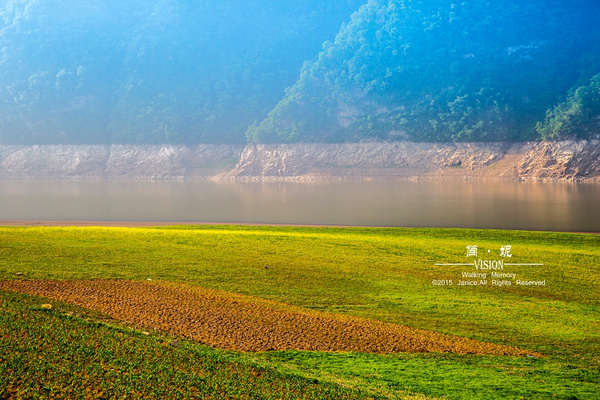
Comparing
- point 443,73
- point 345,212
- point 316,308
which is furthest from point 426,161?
point 316,308

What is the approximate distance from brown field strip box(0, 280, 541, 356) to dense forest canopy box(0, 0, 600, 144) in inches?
3467

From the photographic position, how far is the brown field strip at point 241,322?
759 centimetres

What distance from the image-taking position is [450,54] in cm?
11206

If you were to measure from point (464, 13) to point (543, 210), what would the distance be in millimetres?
94815

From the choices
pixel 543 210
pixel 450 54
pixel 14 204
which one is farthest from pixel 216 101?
pixel 543 210

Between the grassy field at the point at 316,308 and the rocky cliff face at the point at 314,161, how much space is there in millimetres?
71898

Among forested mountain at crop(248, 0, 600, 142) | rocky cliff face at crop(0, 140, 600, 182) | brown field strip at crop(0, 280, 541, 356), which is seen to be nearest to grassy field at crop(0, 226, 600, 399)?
brown field strip at crop(0, 280, 541, 356)

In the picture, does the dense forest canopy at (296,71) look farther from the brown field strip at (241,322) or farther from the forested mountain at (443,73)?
the brown field strip at (241,322)

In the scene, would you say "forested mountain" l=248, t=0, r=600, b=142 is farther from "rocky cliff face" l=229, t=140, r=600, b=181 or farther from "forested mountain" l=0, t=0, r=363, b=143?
"forested mountain" l=0, t=0, r=363, b=143

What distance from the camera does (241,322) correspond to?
8.32m

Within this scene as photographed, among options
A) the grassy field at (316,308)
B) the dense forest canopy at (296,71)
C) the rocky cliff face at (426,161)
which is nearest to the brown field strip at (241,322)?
the grassy field at (316,308)

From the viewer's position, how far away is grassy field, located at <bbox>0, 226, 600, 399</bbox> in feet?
18.6

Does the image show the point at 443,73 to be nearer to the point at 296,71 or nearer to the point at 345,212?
the point at 296,71

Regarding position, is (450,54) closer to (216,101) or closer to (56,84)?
(216,101)
